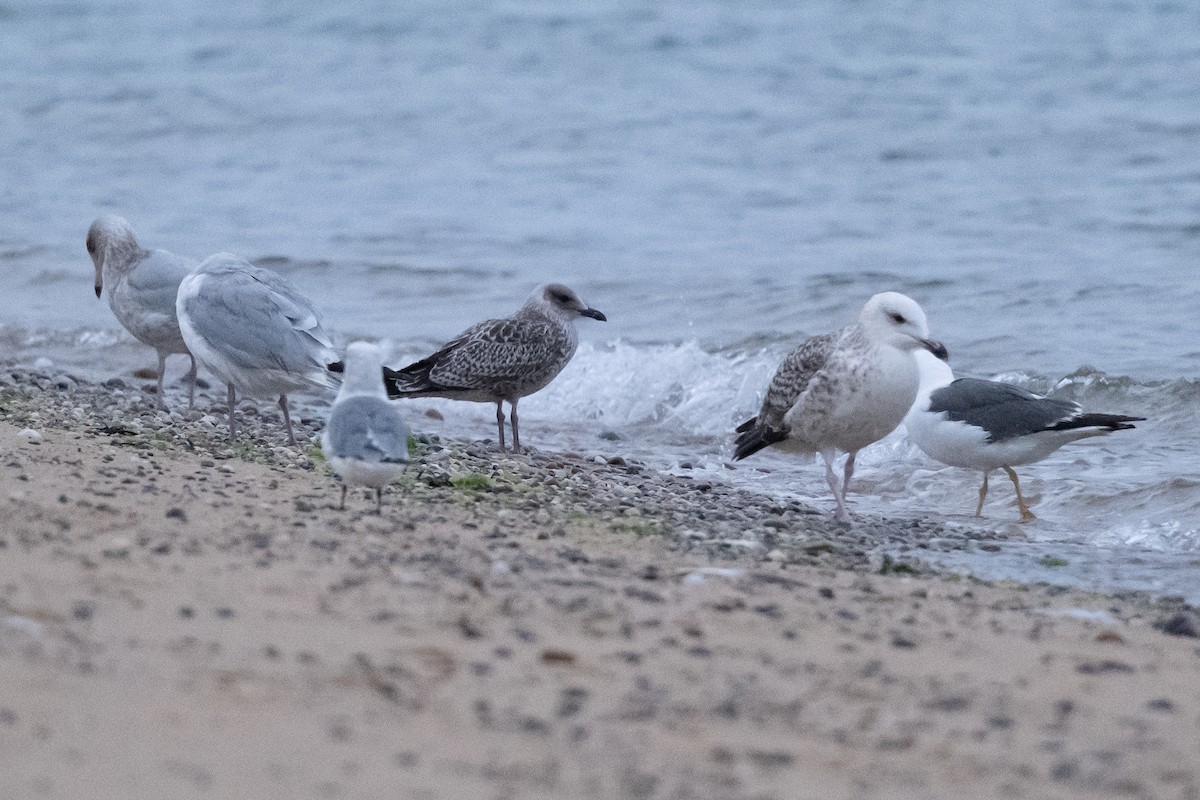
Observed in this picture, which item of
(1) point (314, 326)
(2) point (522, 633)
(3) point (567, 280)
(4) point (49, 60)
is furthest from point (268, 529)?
(4) point (49, 60)

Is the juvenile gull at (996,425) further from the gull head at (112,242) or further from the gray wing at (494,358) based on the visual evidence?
the gull head at (112,242)

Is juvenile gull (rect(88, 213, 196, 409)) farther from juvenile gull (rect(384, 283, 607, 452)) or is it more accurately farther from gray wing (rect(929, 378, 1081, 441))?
gray wing (rect(929, 378, 1081, 441))

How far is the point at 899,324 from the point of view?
6.43 m

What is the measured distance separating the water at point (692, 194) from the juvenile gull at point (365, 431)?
2.70 meters

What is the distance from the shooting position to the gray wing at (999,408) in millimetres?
7121

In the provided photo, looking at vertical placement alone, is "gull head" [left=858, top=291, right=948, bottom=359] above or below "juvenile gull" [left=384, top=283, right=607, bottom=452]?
above

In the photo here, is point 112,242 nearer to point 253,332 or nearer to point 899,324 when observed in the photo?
point 253,332

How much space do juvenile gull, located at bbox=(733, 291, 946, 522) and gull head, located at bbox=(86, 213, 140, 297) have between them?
3.84m

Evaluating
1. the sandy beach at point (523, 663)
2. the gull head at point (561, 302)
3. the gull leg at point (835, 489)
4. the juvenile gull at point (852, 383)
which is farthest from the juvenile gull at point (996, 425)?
the gull head at point (561, 302)

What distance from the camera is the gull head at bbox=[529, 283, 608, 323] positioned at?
321 inches

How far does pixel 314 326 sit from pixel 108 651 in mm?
3802

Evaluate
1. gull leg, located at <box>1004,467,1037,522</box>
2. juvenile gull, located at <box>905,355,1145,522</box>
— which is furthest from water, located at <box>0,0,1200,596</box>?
juvenile gull, located at <box>905,355,1145,522</box>

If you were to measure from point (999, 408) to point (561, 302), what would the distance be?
7.78 feet

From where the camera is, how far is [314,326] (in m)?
7.07
